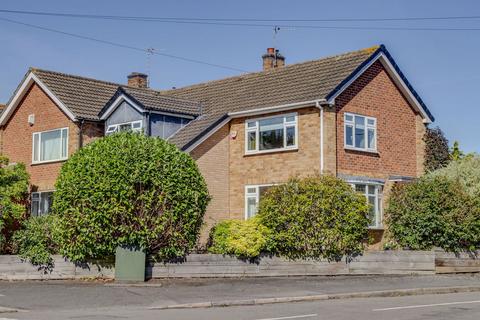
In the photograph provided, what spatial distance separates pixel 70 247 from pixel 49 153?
36.5 feet

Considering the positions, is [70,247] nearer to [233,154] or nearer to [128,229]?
[128,229]

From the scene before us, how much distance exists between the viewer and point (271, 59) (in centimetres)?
3400

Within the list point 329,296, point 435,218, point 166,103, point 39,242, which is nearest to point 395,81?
point 435,218

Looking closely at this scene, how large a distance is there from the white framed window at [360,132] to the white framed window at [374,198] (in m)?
1.38

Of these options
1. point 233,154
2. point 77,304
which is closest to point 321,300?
point 77,304

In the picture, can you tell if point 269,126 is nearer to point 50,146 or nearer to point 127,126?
point 127,126

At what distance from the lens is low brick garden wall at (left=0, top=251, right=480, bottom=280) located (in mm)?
20281

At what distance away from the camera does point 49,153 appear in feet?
100

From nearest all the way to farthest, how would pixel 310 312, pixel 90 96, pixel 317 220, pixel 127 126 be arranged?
1. pixel 310 312
2. pixel 317 220
3. pixel 127 126
4. pixel 90 96

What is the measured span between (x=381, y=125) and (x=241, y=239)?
941 centimetres

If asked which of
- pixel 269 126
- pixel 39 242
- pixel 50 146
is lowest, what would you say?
pixel 39 242

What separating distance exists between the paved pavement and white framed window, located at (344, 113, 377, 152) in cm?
658

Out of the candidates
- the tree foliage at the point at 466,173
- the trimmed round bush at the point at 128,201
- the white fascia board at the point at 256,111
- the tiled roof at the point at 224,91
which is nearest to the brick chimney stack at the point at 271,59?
the tiled roof at the point at 224,91

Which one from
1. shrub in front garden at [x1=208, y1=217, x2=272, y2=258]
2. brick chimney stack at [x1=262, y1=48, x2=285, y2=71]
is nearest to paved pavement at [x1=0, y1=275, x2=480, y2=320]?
shrub in front garden at [x1=208, y1=217, x2=272, y2=258]
